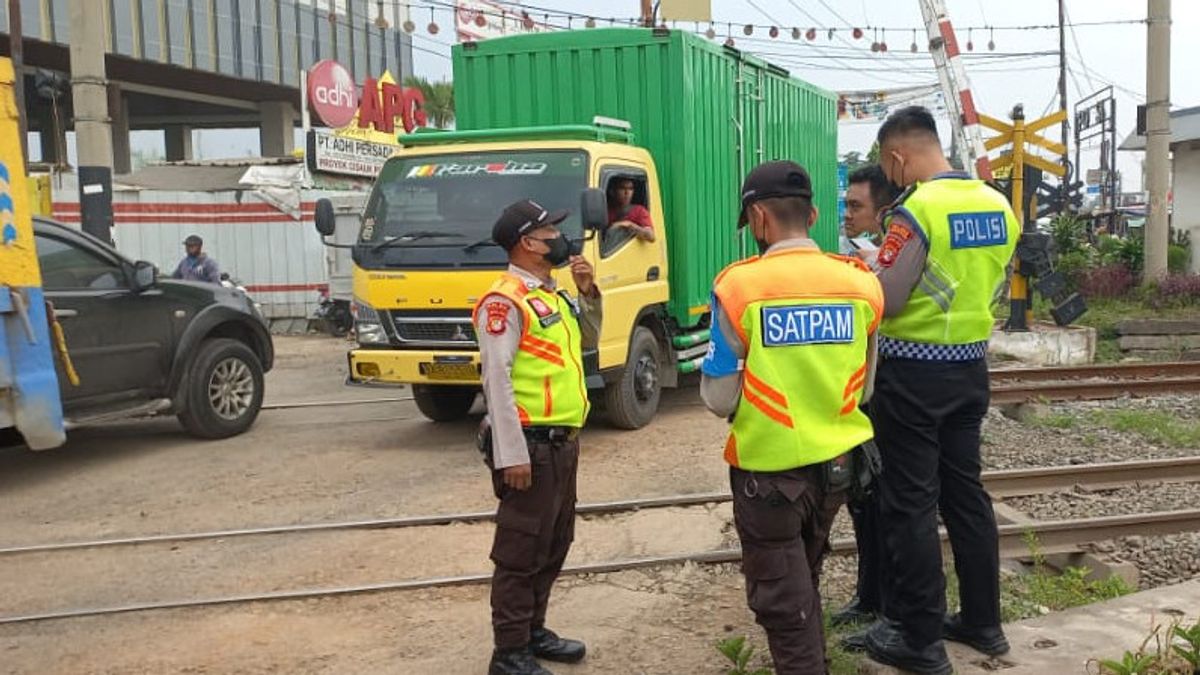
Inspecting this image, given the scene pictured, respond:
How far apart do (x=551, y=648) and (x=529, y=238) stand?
5.17ft

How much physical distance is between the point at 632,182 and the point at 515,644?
213 inches

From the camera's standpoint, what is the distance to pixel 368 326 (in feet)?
26.4

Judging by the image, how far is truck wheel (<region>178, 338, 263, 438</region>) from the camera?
8.44 m

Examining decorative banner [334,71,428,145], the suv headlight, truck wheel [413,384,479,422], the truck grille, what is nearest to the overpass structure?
decorative banner [334,71,428,145]

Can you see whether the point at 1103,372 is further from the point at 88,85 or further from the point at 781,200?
the point at 88,85

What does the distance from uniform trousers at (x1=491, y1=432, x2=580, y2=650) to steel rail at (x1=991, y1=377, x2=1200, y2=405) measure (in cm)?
679

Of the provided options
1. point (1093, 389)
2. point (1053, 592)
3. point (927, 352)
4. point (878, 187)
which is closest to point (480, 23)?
point (1093, 389)

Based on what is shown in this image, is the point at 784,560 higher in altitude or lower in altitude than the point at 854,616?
higher

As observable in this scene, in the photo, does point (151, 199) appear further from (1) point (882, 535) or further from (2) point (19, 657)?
(1) point (882, 535)

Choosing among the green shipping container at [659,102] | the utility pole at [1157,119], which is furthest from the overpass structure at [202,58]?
the utility pole at [1157,119]

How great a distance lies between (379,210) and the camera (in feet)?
27.0

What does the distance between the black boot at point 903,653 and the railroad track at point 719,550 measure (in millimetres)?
1529

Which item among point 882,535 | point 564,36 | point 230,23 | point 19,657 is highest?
point 230,23

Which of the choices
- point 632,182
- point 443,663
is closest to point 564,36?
point 632,182
